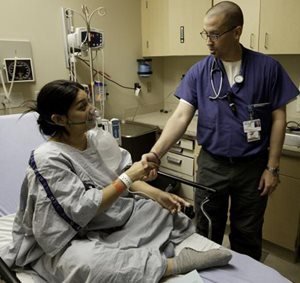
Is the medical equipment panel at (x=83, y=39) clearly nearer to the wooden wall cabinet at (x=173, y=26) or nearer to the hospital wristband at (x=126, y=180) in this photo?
the wooden wall cabinet at (x=173, y=26)

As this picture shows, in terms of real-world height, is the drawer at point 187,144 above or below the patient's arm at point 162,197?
below

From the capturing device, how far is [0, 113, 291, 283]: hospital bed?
1.09m

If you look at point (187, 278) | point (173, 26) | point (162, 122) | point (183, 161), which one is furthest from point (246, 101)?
point (173, 26)

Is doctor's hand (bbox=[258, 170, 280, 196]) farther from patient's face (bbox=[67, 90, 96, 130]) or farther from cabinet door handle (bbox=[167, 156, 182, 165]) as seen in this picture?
cabinet door handle (bbox=[167, 156, 182, 165])

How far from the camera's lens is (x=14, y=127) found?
175 centimetres

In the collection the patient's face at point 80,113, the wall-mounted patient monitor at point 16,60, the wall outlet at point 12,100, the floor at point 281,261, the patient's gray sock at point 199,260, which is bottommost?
the floor at point 281,261

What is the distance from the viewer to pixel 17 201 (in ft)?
5.15

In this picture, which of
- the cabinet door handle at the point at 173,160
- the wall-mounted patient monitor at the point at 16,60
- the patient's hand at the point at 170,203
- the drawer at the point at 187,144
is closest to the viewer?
the patient's hand at the point at 170,203

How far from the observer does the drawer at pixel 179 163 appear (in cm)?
254

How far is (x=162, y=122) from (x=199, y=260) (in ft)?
5.66

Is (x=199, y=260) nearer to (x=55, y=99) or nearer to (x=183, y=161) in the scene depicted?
(x=55, y=99)

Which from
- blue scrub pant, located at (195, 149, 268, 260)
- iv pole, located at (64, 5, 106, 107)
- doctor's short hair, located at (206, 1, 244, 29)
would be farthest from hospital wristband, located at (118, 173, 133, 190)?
iv pole, located at (64, 5, 106, 107)

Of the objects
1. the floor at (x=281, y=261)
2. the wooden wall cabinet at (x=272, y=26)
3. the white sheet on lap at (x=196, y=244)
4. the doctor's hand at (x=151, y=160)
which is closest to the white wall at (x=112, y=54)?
the wooden wall cabinet at (x=272, y=26)

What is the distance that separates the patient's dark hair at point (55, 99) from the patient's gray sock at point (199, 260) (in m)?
0.68
